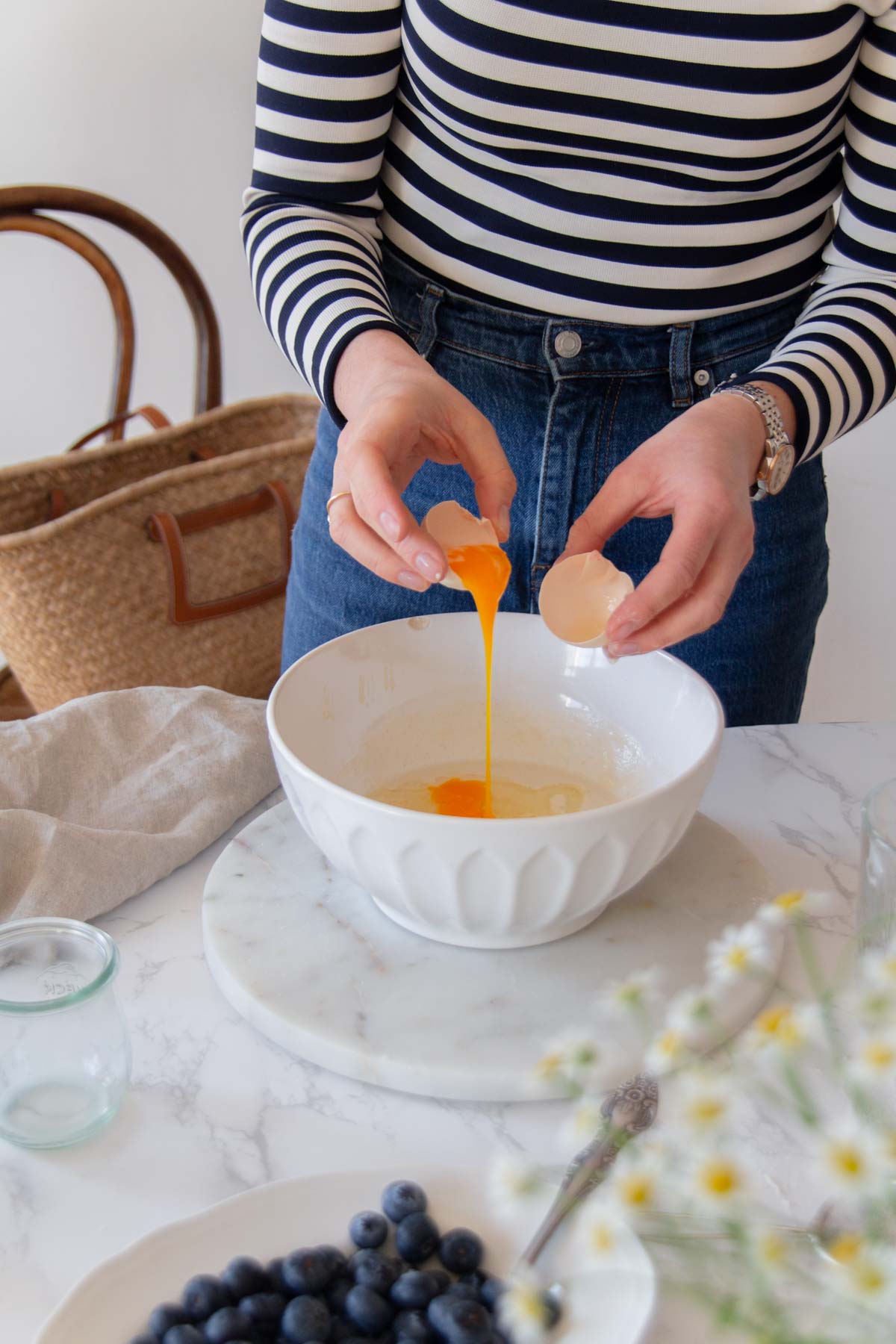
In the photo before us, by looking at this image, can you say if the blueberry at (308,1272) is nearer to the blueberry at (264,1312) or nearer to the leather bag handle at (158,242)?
the blueberry at (264,1312)

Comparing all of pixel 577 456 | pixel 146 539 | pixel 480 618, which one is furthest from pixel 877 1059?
pixel 146 539

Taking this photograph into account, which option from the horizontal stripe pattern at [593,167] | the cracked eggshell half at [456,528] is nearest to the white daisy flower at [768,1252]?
the cracked eggshell half at [456,528]

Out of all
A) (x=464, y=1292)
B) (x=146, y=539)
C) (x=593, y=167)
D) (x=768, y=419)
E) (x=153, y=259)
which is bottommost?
(x=146, y=539)

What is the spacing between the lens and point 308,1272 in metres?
0.58

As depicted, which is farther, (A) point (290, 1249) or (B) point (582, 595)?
(B) point (582, 595)

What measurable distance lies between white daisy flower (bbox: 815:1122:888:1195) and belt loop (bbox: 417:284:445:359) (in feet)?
3.25

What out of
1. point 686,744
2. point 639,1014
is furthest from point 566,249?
point 639,1014

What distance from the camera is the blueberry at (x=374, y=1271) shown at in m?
0.58

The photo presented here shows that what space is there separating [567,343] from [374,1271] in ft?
2.77

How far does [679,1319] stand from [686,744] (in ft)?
1.43

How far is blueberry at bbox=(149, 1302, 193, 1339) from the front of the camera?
1.83 ft

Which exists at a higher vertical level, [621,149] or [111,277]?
[621,149]

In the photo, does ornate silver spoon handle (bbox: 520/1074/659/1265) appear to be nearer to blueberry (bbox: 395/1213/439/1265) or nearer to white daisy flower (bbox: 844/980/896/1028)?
blueberry (bbox: 395/1213/439/1265)

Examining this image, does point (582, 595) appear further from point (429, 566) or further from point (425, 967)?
point (425, 967)
